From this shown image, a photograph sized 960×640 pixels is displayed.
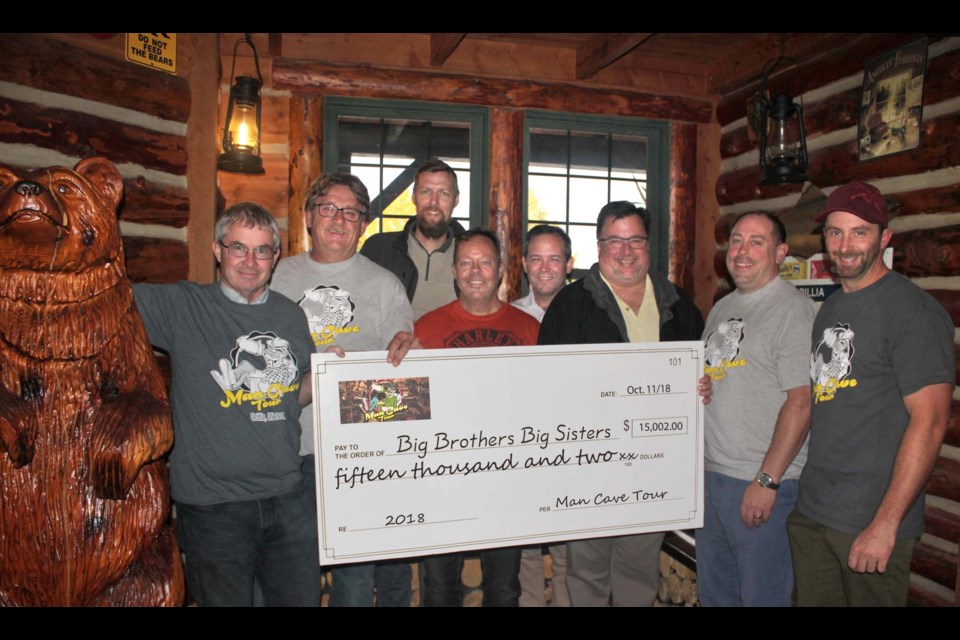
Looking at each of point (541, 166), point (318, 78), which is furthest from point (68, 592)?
point (541, 166)

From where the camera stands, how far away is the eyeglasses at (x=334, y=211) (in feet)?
8.15

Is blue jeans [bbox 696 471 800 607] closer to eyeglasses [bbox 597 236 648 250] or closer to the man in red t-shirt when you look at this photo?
the man in red t-shirt

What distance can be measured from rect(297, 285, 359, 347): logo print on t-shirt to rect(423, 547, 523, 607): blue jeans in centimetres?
95

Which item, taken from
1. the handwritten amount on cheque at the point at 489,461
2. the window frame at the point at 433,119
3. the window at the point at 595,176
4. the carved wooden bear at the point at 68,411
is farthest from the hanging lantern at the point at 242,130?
the handwritten amount on cheque at the point at 489,461

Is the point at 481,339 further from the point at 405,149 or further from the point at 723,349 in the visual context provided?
the point at 405,149

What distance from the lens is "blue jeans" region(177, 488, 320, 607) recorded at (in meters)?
2.01

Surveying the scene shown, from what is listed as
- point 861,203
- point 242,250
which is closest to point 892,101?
point 861,203

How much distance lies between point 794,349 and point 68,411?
2.27 metres

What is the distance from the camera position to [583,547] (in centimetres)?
262

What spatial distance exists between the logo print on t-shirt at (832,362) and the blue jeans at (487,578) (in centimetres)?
126

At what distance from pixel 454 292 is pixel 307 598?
1560 millimetres

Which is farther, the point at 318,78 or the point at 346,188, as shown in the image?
the point at 318,78

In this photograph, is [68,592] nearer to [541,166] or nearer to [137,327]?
[137,327]

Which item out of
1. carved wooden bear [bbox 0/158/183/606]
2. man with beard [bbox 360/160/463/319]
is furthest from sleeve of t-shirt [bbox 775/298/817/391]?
carved wooden bear [bbox 0/158/183/606]
